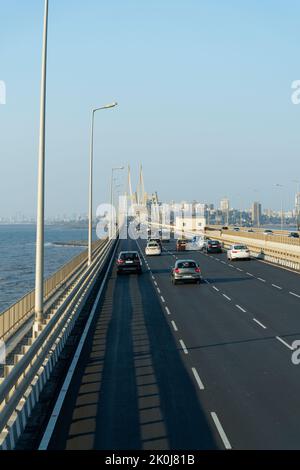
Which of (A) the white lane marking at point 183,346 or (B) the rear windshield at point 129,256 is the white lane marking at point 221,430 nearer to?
(A) the white lane marking at point 183,346

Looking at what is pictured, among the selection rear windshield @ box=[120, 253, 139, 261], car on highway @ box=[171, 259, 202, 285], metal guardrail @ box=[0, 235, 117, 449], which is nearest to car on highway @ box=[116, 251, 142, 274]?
rear windshield @ box=[120, 253, 139, 261]

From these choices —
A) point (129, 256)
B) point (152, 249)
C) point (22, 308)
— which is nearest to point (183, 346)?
point (22, 308)

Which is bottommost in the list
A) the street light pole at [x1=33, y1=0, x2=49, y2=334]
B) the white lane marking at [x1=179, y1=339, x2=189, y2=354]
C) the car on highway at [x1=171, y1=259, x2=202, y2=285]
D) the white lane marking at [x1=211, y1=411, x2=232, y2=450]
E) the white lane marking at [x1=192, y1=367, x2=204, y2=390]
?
the white lane marking at [x1=179, y1=339, x2=189, y2=354]

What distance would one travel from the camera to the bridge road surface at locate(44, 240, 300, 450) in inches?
376

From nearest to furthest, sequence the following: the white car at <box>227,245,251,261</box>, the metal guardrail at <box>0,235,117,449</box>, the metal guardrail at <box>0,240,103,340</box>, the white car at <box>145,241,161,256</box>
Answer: the metal guardrail at <box>0,235,117,449</box> → the metal guardrail at <box>0,240,103,340</box> → the white car at <box>227,245,251,261</box> → the white car at <box>145,241,161,256</box>

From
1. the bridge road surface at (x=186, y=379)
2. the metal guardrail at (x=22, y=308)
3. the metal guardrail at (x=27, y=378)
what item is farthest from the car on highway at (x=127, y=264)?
the metal guardrail at (x=27, y=378)

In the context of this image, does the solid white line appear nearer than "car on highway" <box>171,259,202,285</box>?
Yes

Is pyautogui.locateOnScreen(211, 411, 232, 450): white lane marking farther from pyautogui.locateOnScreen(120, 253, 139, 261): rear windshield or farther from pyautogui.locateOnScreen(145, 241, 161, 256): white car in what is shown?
pyautogui.locateOnScreen(145, 241, 161, 256): white car

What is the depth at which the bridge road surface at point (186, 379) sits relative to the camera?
954 cm

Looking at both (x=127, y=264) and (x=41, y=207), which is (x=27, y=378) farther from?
(x=127, y=264)

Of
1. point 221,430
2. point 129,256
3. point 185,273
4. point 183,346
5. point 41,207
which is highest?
point 41,207

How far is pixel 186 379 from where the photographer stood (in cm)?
1309

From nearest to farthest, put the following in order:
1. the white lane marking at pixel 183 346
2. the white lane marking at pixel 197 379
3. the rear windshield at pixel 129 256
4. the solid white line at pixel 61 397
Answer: the solid white line at pixel 61 397, the white lane marking at pixel 197 379, the white lane marking at pixel 183 346, the rear windshield at pixel 129 256
